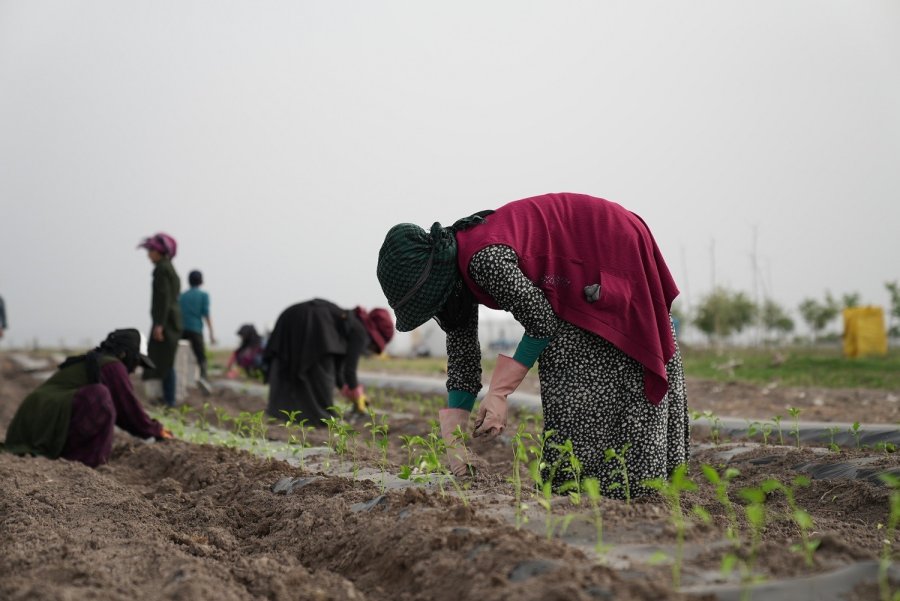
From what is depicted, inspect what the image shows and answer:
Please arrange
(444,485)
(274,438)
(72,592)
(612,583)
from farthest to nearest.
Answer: (274,438) → (444,485) → (72,592) → (612,583)

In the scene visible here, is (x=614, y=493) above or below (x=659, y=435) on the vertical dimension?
below

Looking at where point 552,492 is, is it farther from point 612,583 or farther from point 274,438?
point 274,438

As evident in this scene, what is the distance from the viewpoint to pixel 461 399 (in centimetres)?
325

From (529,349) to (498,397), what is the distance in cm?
20

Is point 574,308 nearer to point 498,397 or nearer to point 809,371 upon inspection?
point 498,397

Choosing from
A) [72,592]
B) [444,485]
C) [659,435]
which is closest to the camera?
[72,592]

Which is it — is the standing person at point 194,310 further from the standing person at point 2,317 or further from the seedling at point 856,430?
the seedling at point 856,430

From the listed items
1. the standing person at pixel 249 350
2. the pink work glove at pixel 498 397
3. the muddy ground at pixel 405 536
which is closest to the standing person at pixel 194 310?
the standing person at pixel 249 350

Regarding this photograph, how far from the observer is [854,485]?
3.57 m

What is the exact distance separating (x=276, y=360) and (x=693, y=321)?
83.8 ft

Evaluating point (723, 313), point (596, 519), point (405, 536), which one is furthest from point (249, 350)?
point (723, 313)

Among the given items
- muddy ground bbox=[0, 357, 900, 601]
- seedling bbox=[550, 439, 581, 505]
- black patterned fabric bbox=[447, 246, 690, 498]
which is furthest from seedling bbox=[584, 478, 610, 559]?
black patterned fabric bbox=[447, 246, 690, 498]

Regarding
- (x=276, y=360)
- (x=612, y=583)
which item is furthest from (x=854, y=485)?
(x=276, y=360)

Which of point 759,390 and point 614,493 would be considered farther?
point 759,390
